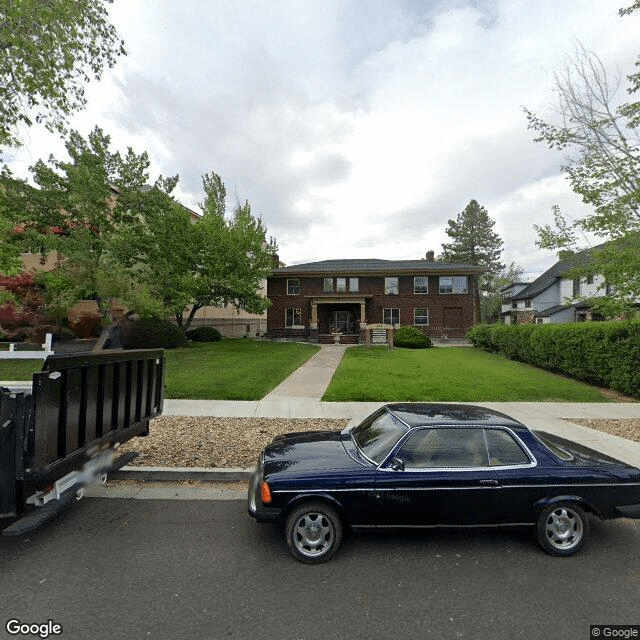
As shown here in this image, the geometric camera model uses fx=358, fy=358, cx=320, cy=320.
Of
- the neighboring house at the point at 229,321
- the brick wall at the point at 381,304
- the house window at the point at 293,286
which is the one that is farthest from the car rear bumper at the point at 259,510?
the house window at the point at 293,286

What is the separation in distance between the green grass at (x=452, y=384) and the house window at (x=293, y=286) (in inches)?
797

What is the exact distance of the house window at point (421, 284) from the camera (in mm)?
35812

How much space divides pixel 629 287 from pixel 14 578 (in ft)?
42.2

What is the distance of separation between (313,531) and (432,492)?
1221 mm

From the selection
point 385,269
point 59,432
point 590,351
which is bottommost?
point 59,432

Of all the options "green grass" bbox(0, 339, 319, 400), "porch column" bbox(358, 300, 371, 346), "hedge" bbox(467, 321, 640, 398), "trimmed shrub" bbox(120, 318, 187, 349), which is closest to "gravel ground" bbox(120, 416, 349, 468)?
"green grass" bbox(0, 339, 319, 400)

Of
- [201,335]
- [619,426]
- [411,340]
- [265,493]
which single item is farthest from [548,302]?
[265,493]

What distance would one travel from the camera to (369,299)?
3638cm

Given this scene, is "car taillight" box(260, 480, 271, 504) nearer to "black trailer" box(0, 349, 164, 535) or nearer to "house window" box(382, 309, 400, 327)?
"black trailer" box(0, 349, 164, 535)

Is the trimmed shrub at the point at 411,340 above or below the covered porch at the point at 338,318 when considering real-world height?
below

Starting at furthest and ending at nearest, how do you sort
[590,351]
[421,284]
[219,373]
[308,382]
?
[421,284] < [219,373] < [308,382] < [590,351]

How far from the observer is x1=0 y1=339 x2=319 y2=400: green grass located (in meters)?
10.7

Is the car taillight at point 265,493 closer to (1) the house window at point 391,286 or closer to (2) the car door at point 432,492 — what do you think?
(2) the car door at point 432,492

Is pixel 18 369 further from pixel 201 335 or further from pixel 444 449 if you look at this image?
pixel 444 449
